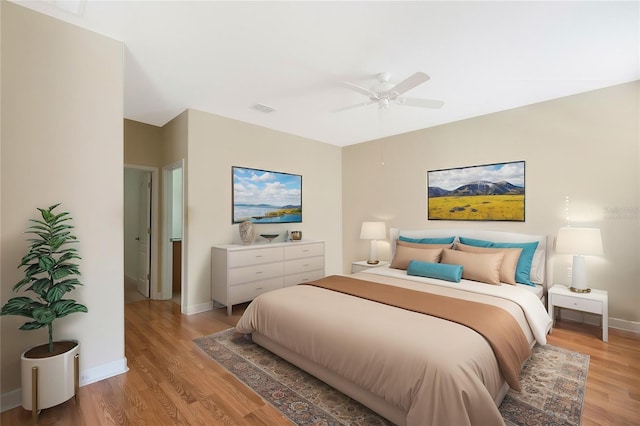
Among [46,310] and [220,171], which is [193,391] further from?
[220,171]

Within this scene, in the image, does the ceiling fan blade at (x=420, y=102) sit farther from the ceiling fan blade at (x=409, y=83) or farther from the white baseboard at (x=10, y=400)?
the white baseboard at (x=10, y=400)

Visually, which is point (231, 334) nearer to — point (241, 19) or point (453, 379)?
point (453, 379)

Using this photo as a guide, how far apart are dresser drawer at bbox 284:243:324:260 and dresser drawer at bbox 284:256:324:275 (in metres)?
0.06

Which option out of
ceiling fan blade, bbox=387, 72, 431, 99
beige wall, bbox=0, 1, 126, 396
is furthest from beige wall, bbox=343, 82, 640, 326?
beige wall, bbox=0, 1, 126, 396

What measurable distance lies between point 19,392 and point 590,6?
15.0 ft

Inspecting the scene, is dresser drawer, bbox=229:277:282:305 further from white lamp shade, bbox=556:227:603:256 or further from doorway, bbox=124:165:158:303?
white lamp shade, bbox=556:227:603:256

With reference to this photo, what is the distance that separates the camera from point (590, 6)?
6.33 ft

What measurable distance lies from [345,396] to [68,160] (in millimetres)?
Answer: 2643

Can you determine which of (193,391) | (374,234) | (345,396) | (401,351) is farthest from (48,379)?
(374,234)

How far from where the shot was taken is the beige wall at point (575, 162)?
3.00 meters

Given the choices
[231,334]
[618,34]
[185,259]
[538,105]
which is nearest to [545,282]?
[538,105]

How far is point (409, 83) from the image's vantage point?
2324 mm

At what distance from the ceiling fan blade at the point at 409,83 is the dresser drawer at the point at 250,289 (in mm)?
2829

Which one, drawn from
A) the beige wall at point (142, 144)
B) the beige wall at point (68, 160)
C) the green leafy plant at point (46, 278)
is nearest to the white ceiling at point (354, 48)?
the beige wall at point (68, 160)
